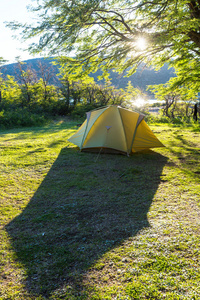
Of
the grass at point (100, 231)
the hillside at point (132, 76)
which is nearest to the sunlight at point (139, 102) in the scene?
the hillside at point (132, 76)

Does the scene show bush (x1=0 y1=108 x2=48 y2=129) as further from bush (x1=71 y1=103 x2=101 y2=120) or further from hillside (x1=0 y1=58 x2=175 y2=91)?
hillside (x1=0 y1=58 x2=175 y2=91)

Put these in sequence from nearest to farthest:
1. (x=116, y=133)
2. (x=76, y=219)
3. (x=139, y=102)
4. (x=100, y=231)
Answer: (x=100, y=231)
(x=76, y=219)
(x=116, y=133)
(x=139, y=102)

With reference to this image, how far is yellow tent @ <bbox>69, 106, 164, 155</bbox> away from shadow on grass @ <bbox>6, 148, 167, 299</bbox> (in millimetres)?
1119

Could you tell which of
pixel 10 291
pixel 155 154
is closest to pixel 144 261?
pixel 10 291

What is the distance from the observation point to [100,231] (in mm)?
2713

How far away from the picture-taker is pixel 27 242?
2.52 m

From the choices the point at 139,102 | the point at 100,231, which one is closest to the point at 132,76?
the point at 139,102

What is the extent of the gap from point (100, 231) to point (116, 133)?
386cm

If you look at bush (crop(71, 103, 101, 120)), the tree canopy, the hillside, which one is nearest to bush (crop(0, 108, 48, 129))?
bush (crop(71, 103, 101, 120))

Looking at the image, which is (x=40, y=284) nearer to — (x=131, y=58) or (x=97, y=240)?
(x=97, y=240)

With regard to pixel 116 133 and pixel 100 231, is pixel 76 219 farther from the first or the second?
pixel 116 133

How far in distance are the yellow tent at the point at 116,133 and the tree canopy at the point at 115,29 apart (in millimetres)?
2202

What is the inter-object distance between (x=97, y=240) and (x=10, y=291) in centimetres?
107

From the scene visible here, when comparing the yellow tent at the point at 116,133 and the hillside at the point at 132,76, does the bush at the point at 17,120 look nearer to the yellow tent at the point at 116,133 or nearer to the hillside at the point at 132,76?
the hillside at the point at 132,76
